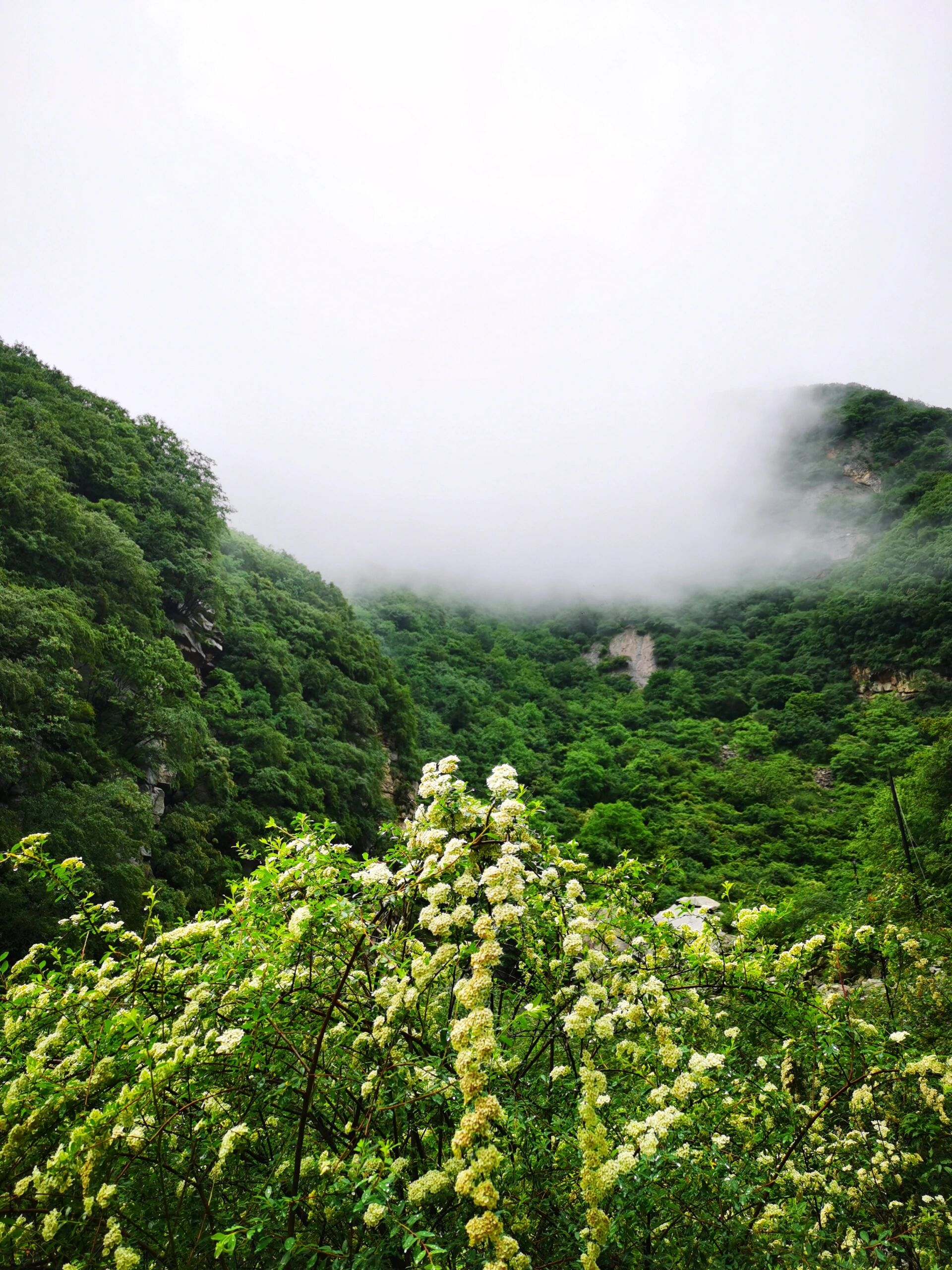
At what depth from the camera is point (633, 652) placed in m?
81.2

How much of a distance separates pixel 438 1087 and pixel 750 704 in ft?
217

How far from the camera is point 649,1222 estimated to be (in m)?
2.53

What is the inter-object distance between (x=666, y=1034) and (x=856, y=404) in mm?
135829

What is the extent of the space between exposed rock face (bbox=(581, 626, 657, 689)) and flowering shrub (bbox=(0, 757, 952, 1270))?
7313cm

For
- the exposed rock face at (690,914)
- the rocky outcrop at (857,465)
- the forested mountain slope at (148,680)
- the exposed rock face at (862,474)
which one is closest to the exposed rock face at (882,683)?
the forested mountain slope at (148,680)

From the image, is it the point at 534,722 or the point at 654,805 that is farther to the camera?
the point at 534,722

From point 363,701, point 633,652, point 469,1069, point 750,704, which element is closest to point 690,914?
point 469,1069

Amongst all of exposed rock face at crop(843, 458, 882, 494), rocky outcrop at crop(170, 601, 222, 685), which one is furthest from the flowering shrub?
exposed rock face at crop(843, 458, 882, 494)

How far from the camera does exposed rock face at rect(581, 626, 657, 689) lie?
251ft

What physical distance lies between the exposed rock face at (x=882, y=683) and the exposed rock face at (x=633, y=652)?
2231 cm

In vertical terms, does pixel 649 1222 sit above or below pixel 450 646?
above

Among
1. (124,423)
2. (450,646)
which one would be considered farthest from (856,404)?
(124,423)

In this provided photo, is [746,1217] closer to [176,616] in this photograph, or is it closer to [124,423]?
[176,616]

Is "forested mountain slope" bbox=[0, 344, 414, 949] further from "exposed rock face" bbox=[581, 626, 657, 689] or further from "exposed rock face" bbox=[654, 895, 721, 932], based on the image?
"exposed rock face" bbox=[581, 626, 657, 689]
